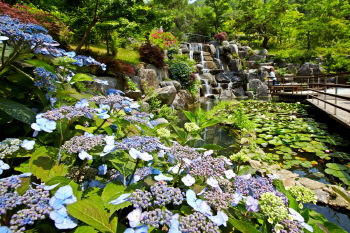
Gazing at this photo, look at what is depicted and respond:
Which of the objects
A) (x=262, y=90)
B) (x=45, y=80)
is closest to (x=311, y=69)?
(x=262, y=90)

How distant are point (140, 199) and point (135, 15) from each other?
223 inches

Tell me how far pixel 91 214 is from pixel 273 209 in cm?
58

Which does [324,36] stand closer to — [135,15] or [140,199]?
[135,15]

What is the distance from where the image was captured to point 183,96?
30.8 ft

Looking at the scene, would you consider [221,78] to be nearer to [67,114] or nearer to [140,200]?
[67,114]

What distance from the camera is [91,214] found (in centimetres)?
52

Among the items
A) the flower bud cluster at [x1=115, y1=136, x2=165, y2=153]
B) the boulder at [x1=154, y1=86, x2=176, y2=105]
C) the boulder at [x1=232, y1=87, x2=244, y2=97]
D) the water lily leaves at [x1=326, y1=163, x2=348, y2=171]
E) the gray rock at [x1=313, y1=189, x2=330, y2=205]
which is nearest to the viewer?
the flower bud cluster at [x1=115, y1=136, x2=165, y2=153]

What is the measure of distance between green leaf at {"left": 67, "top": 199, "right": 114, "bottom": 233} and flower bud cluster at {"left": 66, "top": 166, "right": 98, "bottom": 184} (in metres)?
0.20

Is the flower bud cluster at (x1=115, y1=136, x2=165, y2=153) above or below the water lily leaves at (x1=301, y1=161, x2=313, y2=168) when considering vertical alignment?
above

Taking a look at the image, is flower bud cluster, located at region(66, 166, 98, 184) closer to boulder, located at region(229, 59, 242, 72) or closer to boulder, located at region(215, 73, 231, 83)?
boulder, located at region(215, 73, 231, 83)

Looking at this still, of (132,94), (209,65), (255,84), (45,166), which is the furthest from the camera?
(209,65)

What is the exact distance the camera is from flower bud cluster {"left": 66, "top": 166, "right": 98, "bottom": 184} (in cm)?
71

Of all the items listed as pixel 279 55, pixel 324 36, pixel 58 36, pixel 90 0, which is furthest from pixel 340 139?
pixel 324 36

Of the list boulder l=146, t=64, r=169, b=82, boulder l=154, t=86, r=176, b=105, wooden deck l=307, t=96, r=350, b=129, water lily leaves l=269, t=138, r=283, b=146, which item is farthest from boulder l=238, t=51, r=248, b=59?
water lily leaves l=269, t=138, r=283, b=146
